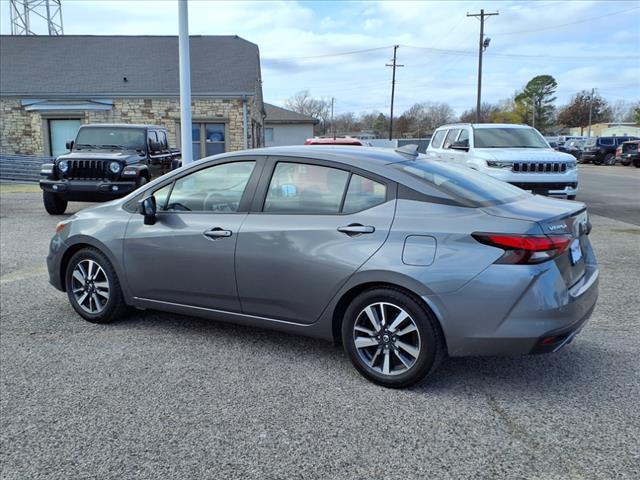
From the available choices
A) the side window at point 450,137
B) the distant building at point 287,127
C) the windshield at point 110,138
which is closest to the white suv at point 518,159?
the side window at point 450,137

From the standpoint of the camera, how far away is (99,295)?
4926mm

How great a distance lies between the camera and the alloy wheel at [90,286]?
4902 mm

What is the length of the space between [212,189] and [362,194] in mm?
1321

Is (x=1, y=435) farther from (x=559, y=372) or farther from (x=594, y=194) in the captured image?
(x=594, y=194)

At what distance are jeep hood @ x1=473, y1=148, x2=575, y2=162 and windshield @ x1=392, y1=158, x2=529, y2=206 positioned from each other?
699cm

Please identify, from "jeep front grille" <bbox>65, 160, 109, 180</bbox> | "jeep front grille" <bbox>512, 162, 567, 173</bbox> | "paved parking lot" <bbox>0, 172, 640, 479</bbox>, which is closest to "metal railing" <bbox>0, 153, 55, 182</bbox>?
"jeep front grille" <bbox>65, 160, 109, 180</bbox>

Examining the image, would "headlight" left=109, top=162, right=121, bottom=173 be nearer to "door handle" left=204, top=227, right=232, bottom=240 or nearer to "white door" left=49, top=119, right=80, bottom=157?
"door handle" left=204, top=227, right=232, bottom=240

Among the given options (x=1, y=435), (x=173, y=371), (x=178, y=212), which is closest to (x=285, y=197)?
(x=178, y=212)

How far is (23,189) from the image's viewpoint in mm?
18750

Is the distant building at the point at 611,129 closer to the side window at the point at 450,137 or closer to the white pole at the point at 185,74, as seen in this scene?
the side window at the point at 450,137

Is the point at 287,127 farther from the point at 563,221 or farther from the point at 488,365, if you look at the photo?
the point at 563,221

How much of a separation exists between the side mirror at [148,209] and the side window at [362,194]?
164 centimetres

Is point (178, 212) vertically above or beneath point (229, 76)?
beneath

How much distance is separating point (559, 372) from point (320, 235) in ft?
6.35
